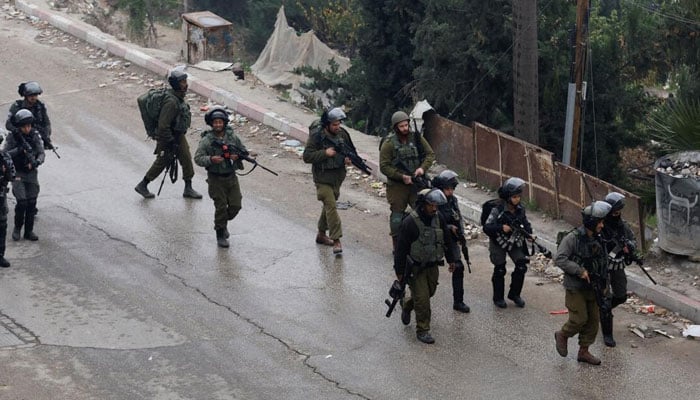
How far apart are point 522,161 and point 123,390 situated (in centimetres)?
634

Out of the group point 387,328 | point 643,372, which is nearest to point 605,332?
point 643,372

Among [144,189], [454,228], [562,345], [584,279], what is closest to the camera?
[584,279]

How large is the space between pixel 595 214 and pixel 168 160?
19.1 ft

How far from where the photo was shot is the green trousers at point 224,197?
12414mm

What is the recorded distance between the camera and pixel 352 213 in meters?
14.1

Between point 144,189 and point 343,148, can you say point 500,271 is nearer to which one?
point 343,148

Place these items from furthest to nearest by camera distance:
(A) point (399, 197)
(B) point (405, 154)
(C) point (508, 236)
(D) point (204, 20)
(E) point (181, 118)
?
(D) point (204, 20), (E) point (181, 118), (A) point (399, 197), (B) point (405, 154), (C) point (508, 236)

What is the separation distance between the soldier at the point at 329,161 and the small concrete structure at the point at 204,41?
26.6 feet

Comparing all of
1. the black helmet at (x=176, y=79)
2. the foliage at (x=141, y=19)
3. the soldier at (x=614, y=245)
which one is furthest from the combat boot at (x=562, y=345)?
the foliage at (x=141, y=19)

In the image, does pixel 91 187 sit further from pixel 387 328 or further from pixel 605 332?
pixel 605 332

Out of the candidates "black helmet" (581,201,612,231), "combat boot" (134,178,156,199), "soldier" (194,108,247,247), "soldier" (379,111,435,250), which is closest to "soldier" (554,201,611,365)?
"black helmet" (581,201,612,231)

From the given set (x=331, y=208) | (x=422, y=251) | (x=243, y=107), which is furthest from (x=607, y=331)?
(x=243, y=107)

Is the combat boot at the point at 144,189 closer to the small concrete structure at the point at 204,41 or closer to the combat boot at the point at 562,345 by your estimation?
the combat boot at the point at 562,345

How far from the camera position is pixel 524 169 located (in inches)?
554
